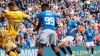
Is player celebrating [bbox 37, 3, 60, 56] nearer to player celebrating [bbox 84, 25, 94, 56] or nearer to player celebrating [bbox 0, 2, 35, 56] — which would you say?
player celebrating [bbox 0, 2, 35, 56]

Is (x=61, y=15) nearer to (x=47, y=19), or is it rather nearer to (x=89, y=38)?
(x=89, y=38)

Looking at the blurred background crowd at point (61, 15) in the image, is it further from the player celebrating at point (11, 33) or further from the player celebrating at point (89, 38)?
the player celebrating at point (11, 33)

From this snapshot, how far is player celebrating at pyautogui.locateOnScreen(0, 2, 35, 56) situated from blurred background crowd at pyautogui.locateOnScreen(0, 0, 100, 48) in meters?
8.84

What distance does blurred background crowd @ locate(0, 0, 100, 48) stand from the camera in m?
25.2

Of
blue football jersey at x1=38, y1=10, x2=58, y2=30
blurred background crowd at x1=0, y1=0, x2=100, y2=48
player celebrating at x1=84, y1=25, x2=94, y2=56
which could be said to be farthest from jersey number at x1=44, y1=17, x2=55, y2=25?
player celebrating at x1=84, y1=25, x2=94, y2=56

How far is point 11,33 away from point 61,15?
16471mm

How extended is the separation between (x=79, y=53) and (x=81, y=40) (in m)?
1.52

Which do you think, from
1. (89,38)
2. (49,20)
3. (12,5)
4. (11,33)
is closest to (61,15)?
(89,38)

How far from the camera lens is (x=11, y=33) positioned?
14.5m

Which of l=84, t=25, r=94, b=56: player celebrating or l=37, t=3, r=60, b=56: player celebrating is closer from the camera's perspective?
l=37, t=3, r=60, b=56: player celebrating

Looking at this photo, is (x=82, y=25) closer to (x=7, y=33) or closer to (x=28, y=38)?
(x=28, y=38)

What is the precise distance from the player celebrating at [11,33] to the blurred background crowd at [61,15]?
8.84m

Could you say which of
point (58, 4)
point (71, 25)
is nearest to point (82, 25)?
point (58, 4)

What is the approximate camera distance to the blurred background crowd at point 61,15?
25233 millimetres
